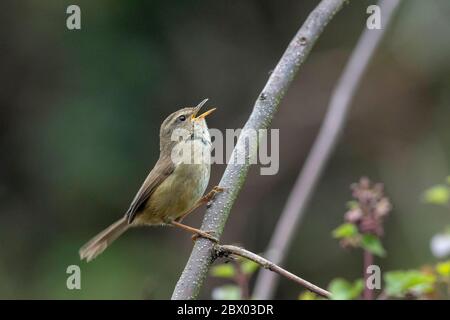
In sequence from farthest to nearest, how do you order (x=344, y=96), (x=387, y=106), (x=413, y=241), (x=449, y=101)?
(x=387, y=106) → (x=449, y=101) → (x=413, y=241) → (x=344, y=96)

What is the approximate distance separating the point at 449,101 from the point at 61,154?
484 cm

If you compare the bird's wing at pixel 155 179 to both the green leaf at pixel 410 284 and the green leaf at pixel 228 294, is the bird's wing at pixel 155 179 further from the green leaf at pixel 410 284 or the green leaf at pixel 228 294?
the green leaf at pixel 410 284

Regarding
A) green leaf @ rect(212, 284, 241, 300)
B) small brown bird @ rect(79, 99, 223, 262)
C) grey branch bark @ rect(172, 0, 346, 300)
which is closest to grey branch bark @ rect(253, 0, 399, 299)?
green leaf @ rect(212, 284, 241, 300)

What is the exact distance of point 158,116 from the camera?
9164mm

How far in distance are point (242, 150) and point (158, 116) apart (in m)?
5.86

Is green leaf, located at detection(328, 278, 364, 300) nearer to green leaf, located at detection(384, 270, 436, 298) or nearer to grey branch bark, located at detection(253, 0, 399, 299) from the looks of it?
green leaf, located at detection(384, 270, 436, 298)

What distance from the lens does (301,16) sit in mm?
9312

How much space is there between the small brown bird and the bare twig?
4.44ft

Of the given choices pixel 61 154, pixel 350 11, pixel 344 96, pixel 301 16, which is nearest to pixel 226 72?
pixel 301 16

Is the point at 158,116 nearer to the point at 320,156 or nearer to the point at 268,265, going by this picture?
the point at 320,156

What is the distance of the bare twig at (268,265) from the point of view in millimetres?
2824

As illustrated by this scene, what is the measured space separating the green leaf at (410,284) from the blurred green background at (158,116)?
463cm

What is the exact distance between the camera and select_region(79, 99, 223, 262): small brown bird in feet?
14.9

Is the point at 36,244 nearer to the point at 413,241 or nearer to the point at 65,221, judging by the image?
the point at 65,221
